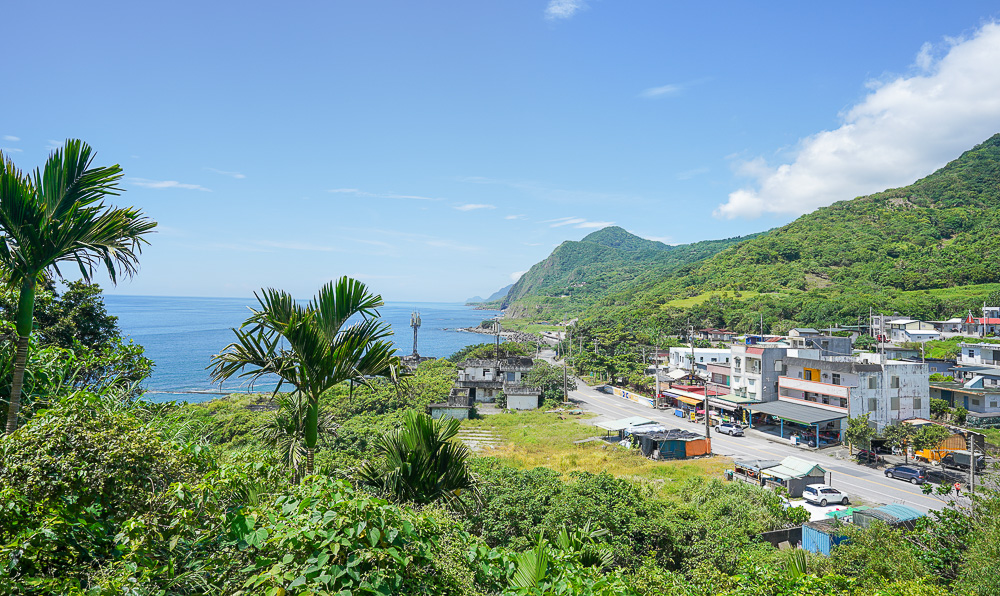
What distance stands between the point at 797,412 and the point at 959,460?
7953 mm

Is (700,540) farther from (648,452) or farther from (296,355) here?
(648,452)

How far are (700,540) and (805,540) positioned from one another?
643cm

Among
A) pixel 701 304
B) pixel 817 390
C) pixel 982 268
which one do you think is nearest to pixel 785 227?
pixel 982 268

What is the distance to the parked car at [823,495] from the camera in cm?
2036

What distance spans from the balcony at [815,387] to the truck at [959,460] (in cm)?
571

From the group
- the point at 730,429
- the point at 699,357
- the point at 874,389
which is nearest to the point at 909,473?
the point at 874,389

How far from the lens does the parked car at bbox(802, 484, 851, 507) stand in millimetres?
20359

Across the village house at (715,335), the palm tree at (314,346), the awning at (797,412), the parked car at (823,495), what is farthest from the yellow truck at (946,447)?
the village house at (715,335)

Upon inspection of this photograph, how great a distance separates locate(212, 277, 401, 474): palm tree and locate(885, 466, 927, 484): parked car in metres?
29.0

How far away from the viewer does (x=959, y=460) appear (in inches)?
1007

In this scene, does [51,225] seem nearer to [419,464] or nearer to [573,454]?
[419,464]

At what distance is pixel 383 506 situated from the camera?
2.59m

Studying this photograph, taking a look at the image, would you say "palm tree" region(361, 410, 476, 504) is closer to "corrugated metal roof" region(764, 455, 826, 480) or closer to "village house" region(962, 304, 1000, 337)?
"corrugated metal roof" region(764, 455, 826, 480)

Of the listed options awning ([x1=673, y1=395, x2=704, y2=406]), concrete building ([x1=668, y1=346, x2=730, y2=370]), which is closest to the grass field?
awning ([x1=673, y1=395, x2=704, y2=406])
